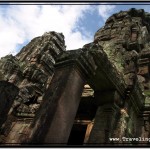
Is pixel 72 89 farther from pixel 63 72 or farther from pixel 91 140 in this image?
pixel 91 140

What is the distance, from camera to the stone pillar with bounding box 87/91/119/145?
6741mm

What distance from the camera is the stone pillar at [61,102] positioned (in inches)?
181

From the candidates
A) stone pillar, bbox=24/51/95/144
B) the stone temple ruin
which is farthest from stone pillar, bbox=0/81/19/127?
stone pillar, bbox=24/51/95/144

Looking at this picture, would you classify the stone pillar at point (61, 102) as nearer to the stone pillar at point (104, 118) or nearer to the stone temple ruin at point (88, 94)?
the stone temple ruin at point (88, 94)

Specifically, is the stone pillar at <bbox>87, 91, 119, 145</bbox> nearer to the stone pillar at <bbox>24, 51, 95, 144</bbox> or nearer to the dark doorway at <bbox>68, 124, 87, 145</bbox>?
the dark doorway at <bbox>68, 124, 87, 145</bbox>

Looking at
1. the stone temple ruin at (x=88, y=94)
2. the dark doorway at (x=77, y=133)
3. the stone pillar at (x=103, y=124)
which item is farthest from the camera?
the dark doorway at (x=77, y=133)

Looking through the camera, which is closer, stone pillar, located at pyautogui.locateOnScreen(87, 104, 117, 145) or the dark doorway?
stone pillar, located at pyautogui.locateOnScreen(87, 104, 117, 145)

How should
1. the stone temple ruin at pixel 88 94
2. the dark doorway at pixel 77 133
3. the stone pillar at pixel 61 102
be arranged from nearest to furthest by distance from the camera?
the stone pillar at pixel 61 102, the stone temple ruin at pixel 88 94, the dark doorway at pixel 77 133

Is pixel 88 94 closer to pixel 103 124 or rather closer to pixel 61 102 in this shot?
pixel 103 124

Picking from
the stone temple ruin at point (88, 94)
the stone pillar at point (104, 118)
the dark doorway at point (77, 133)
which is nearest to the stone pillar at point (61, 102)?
the stone temple ruin at point (88, 94)

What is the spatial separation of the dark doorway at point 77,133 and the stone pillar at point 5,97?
225 centimetres

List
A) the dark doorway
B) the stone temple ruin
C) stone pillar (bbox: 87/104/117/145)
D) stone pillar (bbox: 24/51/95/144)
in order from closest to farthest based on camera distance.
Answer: stone pillar (bbox: 24/51/95/144) → the stone temple ruin → stone pillar (bbox: 87/104/117/145) → the dark doorway

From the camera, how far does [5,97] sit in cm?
687

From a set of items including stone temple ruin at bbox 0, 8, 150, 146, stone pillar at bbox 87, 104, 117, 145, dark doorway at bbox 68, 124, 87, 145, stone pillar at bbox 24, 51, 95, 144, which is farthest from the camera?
dark doorway at bbox 68, 124, 87, 145
